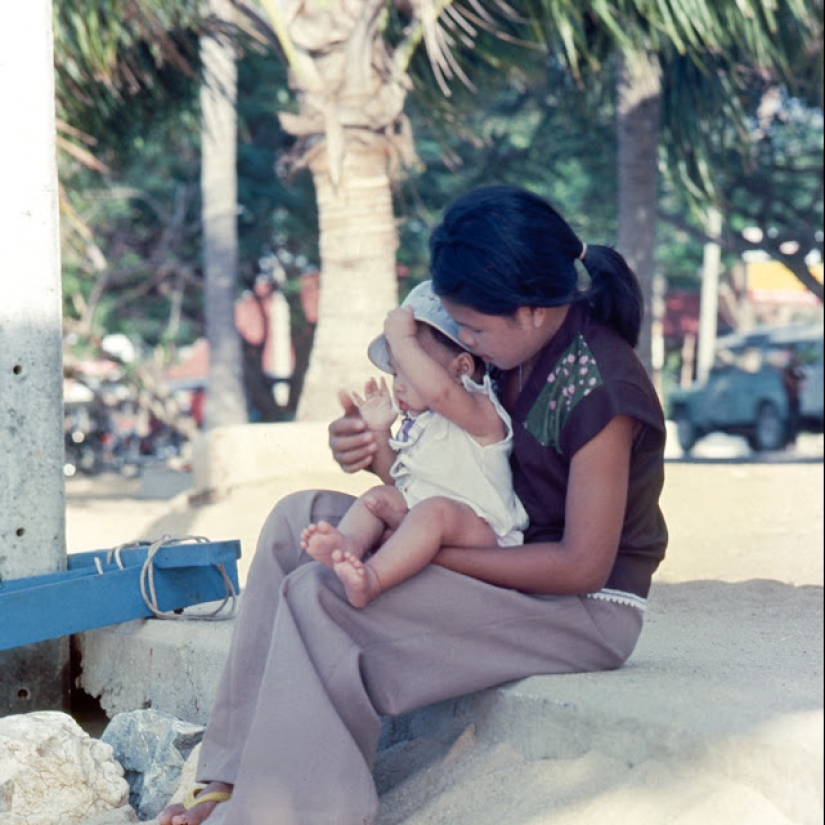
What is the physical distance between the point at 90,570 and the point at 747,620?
2054 mm

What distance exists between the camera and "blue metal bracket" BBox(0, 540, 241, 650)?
11.3 ft

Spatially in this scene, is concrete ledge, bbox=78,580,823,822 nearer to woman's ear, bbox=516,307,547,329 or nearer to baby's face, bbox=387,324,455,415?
baby's face, bbox=387,324,455,415

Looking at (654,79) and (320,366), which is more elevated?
(654,79)

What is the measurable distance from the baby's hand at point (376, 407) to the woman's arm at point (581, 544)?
0.40 m

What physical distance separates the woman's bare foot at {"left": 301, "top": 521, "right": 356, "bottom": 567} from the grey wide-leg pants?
7cm

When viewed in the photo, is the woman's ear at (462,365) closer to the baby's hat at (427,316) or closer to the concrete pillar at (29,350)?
the baby's hat at (427,316)

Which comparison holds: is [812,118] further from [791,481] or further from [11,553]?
[11,553]

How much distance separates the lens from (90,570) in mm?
3803

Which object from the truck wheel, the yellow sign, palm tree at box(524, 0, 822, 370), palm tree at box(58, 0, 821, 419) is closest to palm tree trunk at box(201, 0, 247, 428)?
palm tree at box(524, 0, 822, 370)

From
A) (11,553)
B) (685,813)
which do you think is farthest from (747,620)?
(11,553)

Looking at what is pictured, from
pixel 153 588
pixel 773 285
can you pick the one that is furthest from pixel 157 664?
pixel 773 285

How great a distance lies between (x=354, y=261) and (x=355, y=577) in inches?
211

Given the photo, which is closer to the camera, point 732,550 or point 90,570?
point 90,570

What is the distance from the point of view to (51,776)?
2.95 meters
